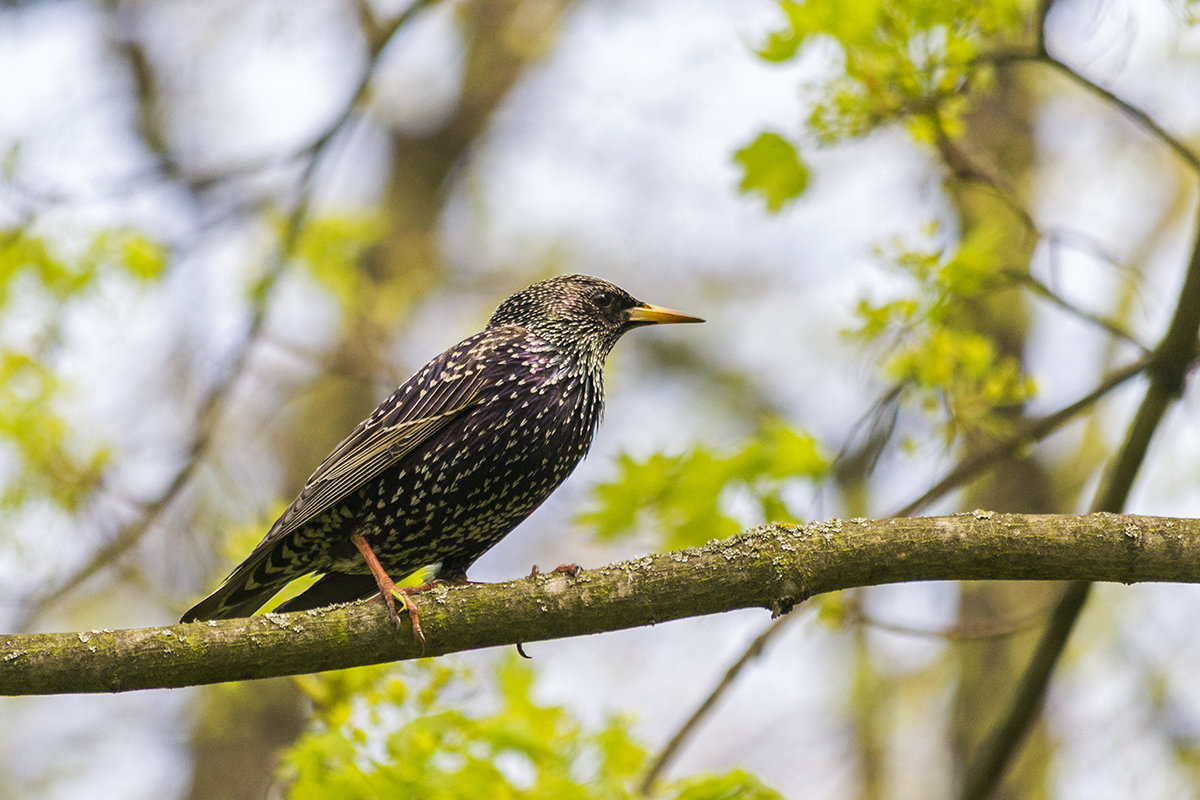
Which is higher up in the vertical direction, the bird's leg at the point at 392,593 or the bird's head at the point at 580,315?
the bird's head at the point at 580,315

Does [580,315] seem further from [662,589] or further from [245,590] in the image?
[662,589]

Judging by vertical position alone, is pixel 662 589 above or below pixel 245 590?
above

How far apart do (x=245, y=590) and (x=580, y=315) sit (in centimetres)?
147

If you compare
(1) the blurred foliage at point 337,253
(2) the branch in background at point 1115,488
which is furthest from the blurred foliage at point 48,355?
(2) the branch in background at point 1115,488

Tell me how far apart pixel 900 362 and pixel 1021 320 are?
109 inches

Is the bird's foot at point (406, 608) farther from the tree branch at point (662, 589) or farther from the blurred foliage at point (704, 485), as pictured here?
the blurred foliage at point (704, 485)

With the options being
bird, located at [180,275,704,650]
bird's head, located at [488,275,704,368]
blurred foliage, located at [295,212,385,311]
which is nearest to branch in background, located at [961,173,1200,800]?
bird's head, located at [488,275,704,368]

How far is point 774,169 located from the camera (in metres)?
4.12

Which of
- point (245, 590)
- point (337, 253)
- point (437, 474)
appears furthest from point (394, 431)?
point (337, 253)

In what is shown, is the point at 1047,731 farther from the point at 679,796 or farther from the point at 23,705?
the point at 23,705

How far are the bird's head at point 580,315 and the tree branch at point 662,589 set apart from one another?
4.32 ft

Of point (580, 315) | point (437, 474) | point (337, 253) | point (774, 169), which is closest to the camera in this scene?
point (437, 474)

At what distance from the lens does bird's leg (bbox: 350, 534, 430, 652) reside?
116 inches

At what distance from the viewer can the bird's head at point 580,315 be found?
4152 mm
